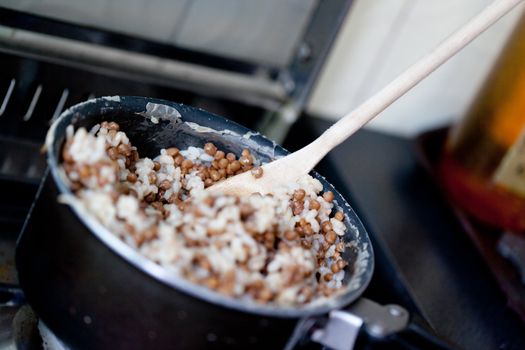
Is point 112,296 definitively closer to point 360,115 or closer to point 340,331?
point 340,331

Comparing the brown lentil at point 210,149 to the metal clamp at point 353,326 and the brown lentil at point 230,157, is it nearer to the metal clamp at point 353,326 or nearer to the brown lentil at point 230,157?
the brown lentil at point 230,157

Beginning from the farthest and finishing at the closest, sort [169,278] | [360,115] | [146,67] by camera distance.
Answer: [146,67]
[360,115]
[169,278]

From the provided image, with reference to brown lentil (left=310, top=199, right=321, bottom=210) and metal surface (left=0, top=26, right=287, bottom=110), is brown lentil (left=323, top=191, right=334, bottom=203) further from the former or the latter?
metal surface (left=0, top=26, right=287, bottom=110)

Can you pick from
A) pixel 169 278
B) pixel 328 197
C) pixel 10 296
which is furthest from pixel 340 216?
pixel 10 296

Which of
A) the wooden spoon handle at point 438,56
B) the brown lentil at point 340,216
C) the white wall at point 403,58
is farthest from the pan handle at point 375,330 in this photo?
the white wall at point 403,58

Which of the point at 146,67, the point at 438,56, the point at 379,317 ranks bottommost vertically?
the point at 146,67

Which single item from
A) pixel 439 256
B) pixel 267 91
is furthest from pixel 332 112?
pixel 439 256
